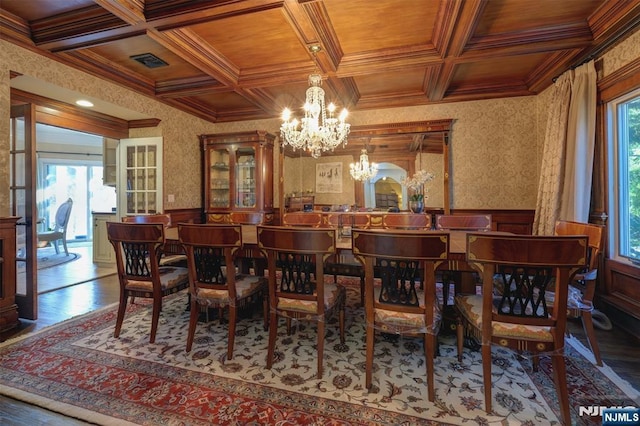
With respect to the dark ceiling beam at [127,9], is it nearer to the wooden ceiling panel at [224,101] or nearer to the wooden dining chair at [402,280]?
the wooden ceiling panel at [224,101]

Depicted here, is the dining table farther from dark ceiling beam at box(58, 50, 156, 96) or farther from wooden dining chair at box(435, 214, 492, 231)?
dark ceiling beam at box(58, 50, 156, 96)

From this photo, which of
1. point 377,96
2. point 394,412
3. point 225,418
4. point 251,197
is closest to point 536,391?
point 394,412

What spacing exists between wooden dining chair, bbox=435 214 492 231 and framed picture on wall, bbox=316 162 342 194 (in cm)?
191

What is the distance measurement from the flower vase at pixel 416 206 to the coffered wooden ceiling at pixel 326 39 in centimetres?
146

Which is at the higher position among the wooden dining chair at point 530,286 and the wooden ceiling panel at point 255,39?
the wooden ceiling panel at point 255,39

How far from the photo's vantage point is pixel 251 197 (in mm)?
4598

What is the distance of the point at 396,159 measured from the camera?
4.13m

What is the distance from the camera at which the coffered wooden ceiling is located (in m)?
2.22

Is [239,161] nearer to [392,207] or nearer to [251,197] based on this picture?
[251,197]

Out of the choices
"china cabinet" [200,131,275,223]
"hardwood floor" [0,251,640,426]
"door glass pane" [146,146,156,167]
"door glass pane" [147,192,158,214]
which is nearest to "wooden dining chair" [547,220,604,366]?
"hardwood floor" [0,251,640,426]

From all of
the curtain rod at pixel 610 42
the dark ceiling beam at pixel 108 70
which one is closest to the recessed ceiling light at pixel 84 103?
the dark ceiling beam at pixel 108 70

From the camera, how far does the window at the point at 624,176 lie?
2455mm

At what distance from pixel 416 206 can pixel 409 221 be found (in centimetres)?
112

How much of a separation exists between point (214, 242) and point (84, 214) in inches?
322
